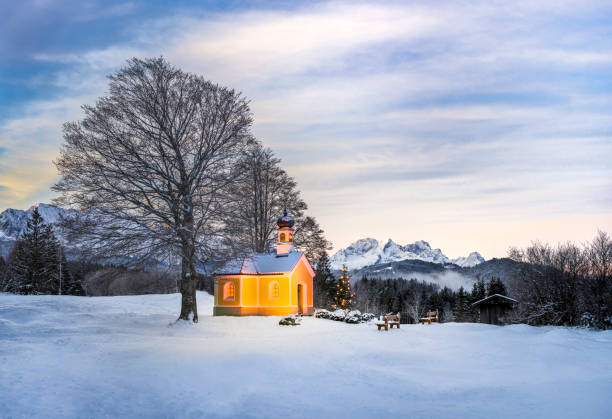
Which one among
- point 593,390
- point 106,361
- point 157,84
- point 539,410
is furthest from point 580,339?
point 157,84

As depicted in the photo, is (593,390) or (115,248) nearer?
(593,390)

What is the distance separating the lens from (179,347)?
15562 millimetres

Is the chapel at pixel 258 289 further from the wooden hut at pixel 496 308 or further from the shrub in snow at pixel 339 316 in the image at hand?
the wooden hut at pixel 496 308

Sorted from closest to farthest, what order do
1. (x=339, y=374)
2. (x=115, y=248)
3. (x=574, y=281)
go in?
(x=339, y=374) → (x=115, y=248) → (x=574, y=281)

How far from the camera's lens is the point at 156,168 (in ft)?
69.2

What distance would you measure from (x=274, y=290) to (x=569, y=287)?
57.8 feet

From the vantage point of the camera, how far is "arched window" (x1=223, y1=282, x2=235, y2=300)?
31.2m

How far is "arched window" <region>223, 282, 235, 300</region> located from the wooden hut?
→ 16453mm

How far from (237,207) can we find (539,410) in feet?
52.0

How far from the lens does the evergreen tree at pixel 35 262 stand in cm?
4612

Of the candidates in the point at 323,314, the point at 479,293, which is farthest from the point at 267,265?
the point at 479,293

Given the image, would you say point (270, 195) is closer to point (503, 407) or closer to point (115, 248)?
point (115, 248)

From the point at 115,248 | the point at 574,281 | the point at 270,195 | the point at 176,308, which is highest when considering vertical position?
the point at 270,195

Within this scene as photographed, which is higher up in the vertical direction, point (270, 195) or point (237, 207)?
point (270, 195)
